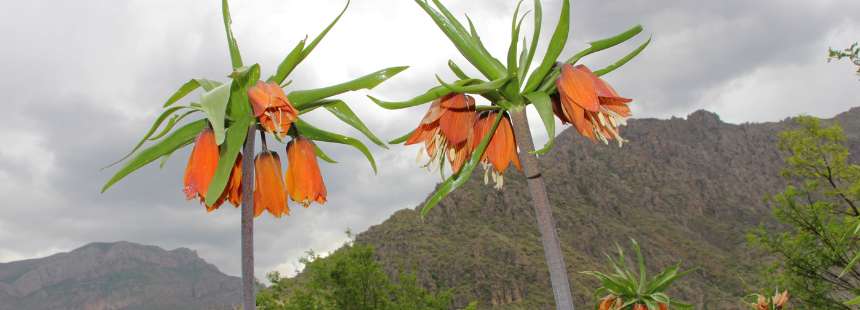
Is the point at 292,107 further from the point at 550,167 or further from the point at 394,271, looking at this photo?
the point at 550,167

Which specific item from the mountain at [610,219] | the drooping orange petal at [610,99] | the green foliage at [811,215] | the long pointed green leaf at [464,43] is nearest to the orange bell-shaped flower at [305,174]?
the long pointed green leaf at [464,43]

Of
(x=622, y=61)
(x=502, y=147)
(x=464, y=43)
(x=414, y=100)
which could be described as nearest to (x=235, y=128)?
(x=414, y=100)

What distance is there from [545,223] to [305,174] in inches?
50.2

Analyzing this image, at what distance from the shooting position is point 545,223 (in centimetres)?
186

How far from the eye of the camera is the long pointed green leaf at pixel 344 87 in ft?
8.44

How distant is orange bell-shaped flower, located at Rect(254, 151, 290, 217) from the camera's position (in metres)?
2.86

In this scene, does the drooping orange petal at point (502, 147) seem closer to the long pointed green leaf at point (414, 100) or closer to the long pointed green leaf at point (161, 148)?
the long pointed green leaf at point (414, 100)

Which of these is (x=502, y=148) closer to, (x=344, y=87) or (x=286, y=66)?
(x=344, y=87)

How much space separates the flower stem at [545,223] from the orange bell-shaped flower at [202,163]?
47.2 inches

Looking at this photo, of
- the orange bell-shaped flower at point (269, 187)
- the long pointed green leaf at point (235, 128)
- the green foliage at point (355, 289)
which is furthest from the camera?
the green foliage at point (355, 289)

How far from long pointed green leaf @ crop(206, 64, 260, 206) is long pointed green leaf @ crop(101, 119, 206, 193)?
182 mm

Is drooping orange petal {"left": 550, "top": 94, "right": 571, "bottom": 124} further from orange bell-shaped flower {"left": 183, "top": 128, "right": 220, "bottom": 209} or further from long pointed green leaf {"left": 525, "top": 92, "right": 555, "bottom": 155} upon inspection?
orange bell-shaped flower {"left": 183, "top": 128, "right": 220, "bottom": 209}

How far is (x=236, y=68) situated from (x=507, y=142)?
3.76 feet

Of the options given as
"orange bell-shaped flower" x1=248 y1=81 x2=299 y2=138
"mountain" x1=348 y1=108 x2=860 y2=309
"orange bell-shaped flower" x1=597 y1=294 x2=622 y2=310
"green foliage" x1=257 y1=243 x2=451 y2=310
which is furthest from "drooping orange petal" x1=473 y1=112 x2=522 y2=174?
"mountain" x1=348 y1=108 x2=860 y2=309
